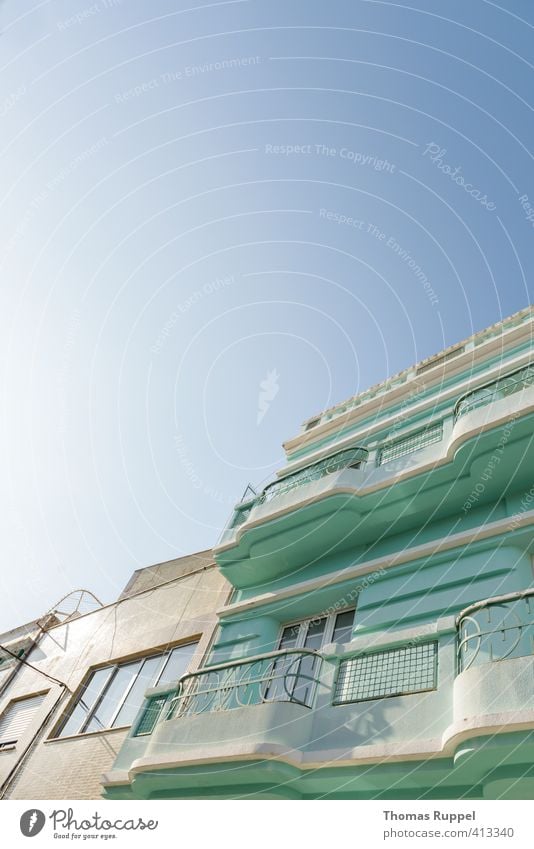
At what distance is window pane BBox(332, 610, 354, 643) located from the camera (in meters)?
9.77

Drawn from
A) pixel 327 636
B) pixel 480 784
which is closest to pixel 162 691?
pixel 327 636

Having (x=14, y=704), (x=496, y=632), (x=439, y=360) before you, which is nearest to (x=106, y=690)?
(x=14, y=704)

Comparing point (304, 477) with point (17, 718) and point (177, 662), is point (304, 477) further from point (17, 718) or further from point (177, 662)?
point (17, 718)

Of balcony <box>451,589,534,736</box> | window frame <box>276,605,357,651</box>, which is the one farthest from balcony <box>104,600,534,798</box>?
window frame <box>276,605,357,651</box>

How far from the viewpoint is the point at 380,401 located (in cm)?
1495

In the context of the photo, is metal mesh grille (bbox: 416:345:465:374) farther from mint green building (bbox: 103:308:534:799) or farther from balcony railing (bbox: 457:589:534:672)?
balcony railing (bbox: 457:589:534:672)

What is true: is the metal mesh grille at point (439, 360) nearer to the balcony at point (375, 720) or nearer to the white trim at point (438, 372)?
the white trim at point (438, 372)

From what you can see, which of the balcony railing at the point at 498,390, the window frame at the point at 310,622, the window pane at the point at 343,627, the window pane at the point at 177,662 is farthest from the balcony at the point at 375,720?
the balcony railing at the point at 498,390

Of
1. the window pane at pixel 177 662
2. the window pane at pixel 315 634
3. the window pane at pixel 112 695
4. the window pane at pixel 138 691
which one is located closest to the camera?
the window pane at pixel 315 634

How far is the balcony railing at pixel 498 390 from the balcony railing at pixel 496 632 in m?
3.92

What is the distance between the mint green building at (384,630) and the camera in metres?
6.41

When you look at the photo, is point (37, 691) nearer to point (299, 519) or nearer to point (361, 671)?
point (299, 519)

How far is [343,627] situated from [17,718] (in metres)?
10.0

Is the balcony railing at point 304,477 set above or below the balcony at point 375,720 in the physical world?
above
